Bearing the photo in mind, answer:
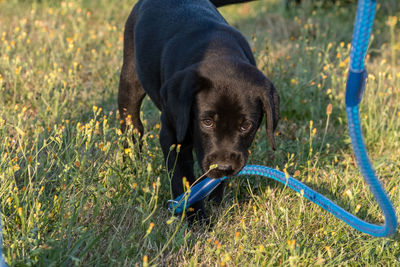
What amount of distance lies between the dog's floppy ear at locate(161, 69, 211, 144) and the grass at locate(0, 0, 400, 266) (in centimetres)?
25

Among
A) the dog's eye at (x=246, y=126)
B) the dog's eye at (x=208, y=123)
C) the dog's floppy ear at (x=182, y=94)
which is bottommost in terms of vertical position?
the dog's eye at (x=246, y=126)

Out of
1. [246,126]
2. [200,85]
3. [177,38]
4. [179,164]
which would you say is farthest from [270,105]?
[177,38]

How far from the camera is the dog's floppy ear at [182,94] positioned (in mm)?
2936

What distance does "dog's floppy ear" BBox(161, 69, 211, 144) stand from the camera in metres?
2.94

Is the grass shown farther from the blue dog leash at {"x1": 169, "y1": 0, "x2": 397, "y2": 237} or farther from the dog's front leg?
the blue dog leash at {"x1": 169, "y1": 0, "x2": 397, "y2": 237}

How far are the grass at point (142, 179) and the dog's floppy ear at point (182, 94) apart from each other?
252 mm

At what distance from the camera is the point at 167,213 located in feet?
10.6

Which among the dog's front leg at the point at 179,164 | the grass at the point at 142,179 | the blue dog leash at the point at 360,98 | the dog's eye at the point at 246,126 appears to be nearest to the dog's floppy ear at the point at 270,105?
the dog's eye at the point at 246,126

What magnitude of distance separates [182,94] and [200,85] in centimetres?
13

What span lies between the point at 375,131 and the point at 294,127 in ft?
2.43

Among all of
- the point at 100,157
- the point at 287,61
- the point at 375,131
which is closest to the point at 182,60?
the point at 100,157

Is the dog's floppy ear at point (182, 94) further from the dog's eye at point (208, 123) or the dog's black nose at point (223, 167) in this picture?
the dog's black nose at point (223, 167)

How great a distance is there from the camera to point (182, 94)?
2951 mm

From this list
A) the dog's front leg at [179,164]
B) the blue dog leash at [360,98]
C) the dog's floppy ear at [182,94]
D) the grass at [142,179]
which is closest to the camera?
the blue dog leash at [360,98]
